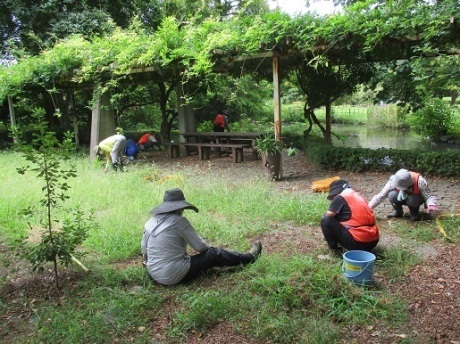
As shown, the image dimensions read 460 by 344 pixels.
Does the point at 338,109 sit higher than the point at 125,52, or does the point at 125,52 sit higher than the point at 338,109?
the point at 125,52

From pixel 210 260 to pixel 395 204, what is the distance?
3040 mm

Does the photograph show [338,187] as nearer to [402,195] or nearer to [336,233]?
[336,233]

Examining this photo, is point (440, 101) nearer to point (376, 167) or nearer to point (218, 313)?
point (376, 167)

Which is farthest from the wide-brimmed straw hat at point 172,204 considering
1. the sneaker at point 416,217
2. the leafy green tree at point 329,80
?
the leafy green tree at point 329,80

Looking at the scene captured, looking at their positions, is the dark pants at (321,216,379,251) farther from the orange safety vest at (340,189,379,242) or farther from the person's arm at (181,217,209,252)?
the person's arm at (181,217,209,252)

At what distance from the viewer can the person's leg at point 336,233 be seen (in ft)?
13.6

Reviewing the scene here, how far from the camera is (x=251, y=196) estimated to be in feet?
22.7

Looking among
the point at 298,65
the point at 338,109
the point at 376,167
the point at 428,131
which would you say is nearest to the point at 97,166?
the point at 298,65

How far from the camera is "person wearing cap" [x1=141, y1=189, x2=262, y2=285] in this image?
387cm

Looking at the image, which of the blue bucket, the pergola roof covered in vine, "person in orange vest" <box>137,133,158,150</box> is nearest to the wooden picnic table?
"person in orange vest" <box>137,133,158,150</box>

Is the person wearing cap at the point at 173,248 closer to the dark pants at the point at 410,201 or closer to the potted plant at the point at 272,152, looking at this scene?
the dark pants at the point at 410,201

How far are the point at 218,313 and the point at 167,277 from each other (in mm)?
786

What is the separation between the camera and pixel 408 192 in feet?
17.5

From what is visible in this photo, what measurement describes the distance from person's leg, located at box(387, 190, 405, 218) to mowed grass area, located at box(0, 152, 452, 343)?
60 cm
